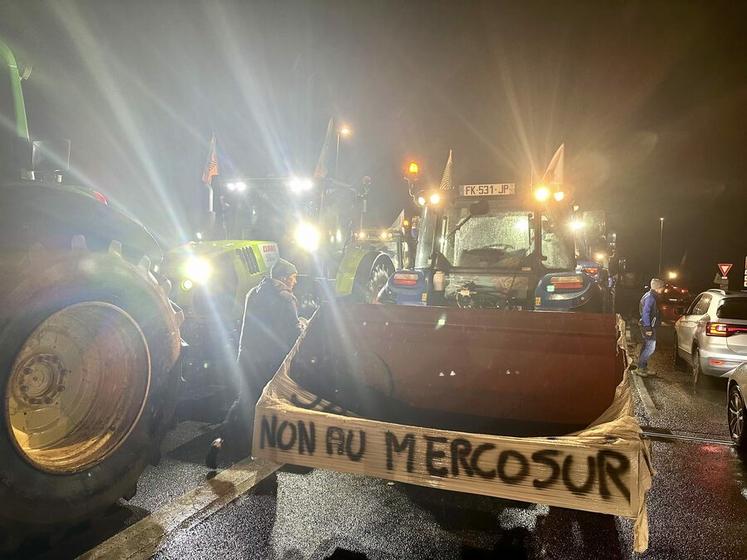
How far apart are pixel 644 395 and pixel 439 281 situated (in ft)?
11.8

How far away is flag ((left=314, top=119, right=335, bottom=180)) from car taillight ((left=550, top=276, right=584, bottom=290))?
5013 mm

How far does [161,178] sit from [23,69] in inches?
268

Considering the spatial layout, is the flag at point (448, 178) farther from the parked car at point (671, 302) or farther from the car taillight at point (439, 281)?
the parked car at point (671, 302)

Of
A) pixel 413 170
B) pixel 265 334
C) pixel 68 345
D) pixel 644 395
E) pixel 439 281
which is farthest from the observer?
pixel 413 170

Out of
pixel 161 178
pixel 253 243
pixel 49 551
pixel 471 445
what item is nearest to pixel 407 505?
pixel 471 445

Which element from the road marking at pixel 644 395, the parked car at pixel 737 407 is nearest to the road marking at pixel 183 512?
the parked car at pixel 737 407

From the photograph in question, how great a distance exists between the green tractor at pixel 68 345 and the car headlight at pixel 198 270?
4.91 m

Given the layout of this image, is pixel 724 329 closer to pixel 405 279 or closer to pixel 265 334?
pixel 405 279

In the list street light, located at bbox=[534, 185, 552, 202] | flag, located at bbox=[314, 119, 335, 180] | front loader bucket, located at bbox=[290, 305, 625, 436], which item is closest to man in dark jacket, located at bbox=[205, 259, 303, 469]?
front loader bucket, located at bbox=[290, 305, 625, 436]

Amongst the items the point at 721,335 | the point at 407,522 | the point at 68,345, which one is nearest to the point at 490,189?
the point at 721,335

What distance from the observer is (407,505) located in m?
4.12

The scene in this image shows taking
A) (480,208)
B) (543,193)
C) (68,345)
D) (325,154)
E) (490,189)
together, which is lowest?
(68,345)

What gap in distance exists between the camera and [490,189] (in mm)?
7758

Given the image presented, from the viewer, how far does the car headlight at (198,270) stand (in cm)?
859
